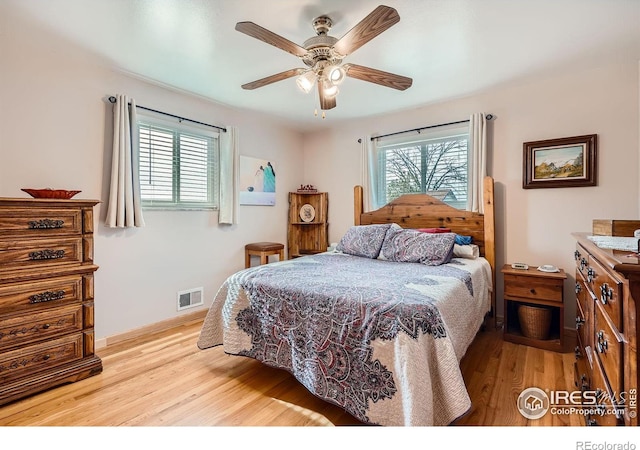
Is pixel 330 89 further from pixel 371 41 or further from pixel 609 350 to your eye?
pixel 609 350

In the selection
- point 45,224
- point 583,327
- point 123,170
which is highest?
point 123,170

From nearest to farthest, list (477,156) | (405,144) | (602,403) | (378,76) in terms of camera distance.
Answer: (602,403)
(378,76)
(477,156)
(405,144)

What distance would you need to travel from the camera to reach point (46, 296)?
2.01 metres

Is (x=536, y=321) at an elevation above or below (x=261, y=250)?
below

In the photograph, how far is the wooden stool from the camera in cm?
371

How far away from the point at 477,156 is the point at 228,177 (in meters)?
2.69

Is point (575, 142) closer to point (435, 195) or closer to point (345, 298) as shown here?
point (435, 195)

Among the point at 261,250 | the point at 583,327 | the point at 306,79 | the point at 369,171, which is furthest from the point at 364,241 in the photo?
the point at 583,327

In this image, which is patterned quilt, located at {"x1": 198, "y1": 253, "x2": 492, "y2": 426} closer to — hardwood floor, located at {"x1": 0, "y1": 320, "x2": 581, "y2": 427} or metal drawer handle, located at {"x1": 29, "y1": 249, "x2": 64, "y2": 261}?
hardwood floor, located at {"x1": 0, "y1": 320, "x2": 581, "y2": 427}
